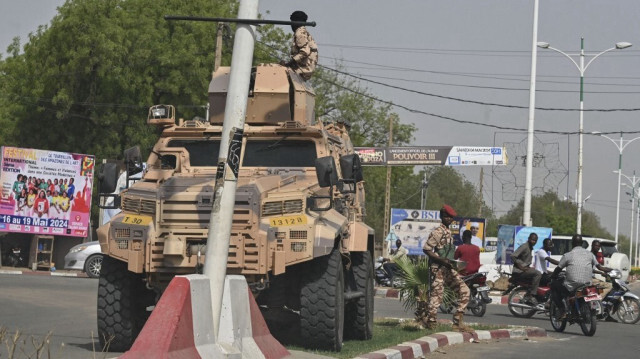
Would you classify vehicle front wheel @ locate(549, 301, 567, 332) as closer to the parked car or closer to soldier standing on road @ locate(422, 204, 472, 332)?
soldier standing on road @ locate(422, 204, 472, 332)

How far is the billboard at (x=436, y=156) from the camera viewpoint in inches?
1875

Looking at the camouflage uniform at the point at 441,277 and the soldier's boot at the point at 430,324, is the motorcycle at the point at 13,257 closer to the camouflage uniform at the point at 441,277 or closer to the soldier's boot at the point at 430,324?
the soldier's boot at the point at 430,324

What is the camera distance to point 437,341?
14.0 m

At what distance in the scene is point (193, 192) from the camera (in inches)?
443

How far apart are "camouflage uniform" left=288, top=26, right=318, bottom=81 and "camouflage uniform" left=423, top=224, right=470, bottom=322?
2.87m

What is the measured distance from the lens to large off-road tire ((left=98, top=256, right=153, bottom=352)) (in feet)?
37.2

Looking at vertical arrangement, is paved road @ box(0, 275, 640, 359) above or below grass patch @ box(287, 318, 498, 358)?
below

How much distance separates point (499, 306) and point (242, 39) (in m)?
19.9

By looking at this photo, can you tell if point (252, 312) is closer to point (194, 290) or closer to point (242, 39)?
point (194, 290)

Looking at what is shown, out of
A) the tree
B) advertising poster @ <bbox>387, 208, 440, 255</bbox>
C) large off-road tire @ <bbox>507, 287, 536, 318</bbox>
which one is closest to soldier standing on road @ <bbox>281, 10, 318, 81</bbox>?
large off-road tire @ <bbox>507, 287, 536, 318</bbox>

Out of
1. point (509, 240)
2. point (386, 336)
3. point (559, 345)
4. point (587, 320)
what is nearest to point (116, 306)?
point (386, 336)

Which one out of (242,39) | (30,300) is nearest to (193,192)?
(242,39)

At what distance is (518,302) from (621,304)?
2.17 metres

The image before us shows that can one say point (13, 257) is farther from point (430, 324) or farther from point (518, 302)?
point (430, 324)
